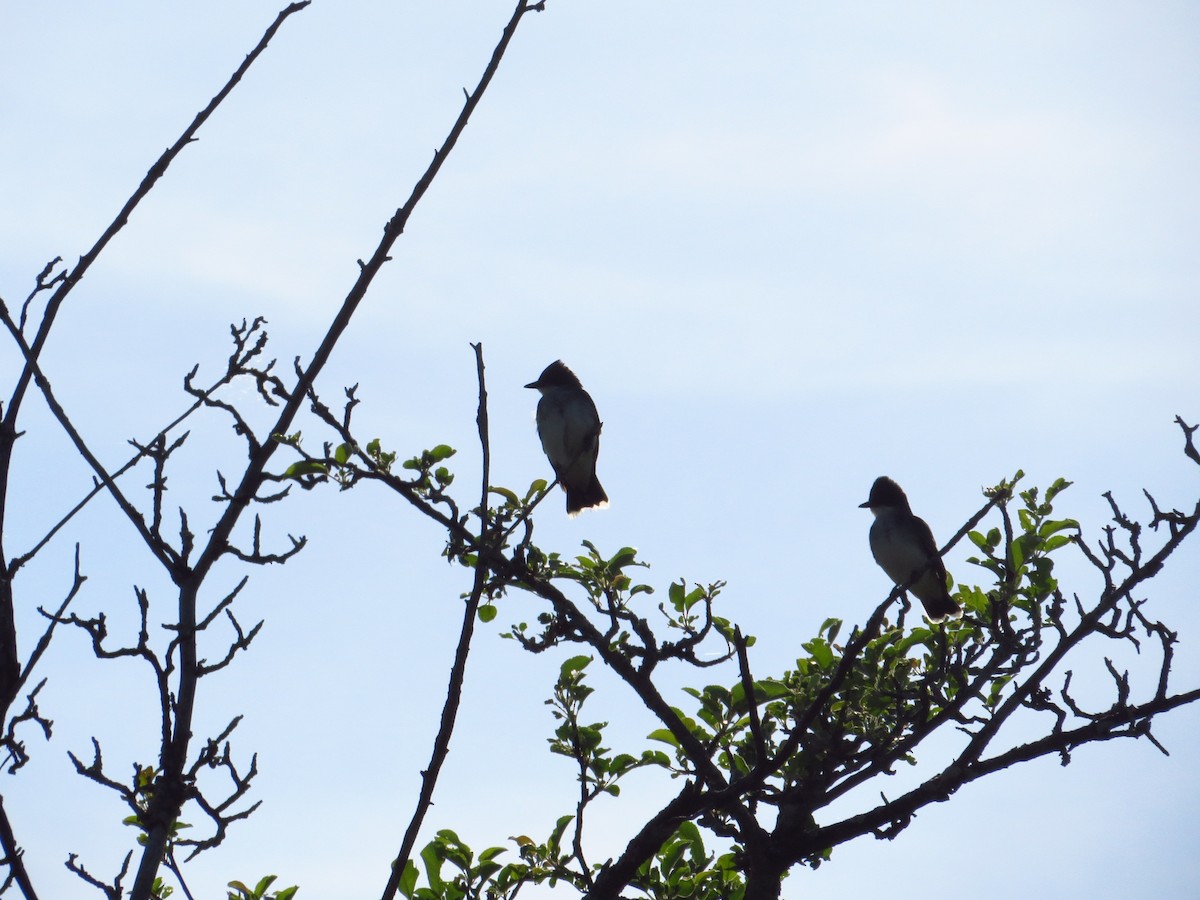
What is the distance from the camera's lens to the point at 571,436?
35.1 ft

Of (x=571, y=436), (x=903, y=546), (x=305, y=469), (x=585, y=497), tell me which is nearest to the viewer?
(x=305, y=469)

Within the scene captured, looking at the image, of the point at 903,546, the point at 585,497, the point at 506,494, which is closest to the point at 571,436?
the point at 585,497

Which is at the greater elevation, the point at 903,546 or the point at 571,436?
the point at 571,436

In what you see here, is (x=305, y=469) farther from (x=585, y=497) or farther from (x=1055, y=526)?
(x=585, y=497)

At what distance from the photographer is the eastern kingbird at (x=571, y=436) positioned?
35.1 feet

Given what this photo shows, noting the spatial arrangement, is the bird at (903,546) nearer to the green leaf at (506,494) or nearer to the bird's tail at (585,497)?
the bird's tail at (585,497)

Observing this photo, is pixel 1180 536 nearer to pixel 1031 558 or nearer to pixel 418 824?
pixel 1031 558

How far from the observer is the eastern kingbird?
1071 cm

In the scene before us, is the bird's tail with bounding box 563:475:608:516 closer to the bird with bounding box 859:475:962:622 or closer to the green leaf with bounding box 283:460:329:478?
the bird with bounding box 859:475:962:622

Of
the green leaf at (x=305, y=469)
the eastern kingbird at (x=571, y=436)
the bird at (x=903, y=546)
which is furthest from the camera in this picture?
the bird at (x=903, y=546)

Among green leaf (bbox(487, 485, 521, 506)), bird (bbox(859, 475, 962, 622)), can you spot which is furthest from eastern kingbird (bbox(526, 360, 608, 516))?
green leaf (bbox(487, 485, 521, 506))

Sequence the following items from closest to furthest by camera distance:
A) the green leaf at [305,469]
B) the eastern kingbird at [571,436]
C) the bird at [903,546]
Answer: the green leaf at [305,469], the eastern kingbird at [571,436], the bird at [903,546]

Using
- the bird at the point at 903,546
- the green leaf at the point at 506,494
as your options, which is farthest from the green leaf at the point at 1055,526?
the bird at the point at 903,546

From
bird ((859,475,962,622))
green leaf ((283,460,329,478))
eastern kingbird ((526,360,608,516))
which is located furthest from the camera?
bird ((859,475,962,622))
